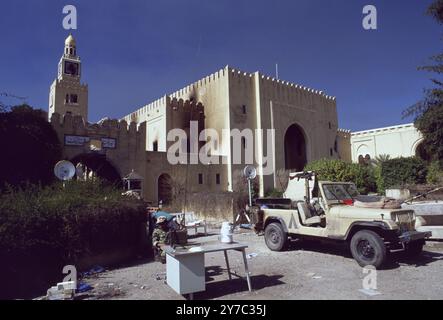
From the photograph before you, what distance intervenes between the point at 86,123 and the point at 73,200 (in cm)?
1430

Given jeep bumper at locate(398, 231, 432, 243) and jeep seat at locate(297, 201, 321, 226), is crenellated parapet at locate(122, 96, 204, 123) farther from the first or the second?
jeep bumper at locate(398, 231, 432, 243)

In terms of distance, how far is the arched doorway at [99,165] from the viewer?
20.0 m

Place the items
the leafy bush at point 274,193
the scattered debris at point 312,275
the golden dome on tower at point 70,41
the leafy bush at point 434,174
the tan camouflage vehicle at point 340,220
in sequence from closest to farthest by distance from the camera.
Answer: the scattered debris at point 312,275
the tan camouflage vehicle at point 340,220
the leafy bush at point 434,174
the leafy bush at point 274,193
the golden dome on tower at point 70,41

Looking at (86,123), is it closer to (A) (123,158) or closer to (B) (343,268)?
(A) (123,158)

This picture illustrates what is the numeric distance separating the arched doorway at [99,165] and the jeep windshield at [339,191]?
15.1 metres

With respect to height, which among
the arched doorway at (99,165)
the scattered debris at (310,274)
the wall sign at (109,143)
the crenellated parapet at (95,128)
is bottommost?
the scattered debris at (310,274)

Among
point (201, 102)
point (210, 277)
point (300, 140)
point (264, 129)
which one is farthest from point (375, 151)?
point (210, 277)

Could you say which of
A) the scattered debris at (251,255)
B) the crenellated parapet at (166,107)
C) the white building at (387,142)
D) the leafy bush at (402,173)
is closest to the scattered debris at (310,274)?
the scattered debris at (251,255)

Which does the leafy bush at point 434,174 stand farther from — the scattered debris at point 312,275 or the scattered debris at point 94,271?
the scattered debris at point 94,271

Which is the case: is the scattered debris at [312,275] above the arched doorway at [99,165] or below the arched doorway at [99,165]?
below

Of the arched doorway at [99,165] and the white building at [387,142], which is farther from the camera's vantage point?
the white building at [387,142]

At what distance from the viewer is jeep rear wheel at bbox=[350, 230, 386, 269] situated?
20.3 ft

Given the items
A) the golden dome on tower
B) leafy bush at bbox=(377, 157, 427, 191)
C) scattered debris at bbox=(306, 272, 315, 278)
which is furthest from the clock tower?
scattered debris at bbox=(306, 272, 315, 278)
